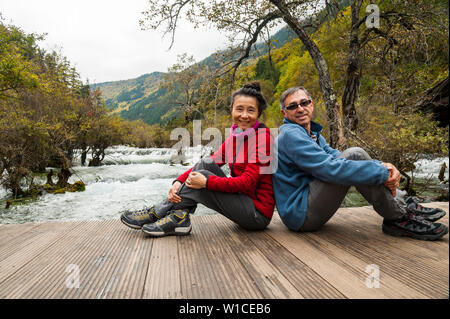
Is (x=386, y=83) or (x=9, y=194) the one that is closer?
(x=9, y=194)

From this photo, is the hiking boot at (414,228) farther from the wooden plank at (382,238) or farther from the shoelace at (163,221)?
the shoelace at (163,221)

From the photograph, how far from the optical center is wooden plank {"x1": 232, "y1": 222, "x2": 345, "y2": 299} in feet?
3.62

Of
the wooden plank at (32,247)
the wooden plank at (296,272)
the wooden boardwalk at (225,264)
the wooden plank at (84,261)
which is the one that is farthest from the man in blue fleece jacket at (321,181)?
the wooden plank at (32,247)

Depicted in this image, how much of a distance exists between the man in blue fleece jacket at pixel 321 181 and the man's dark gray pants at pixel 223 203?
0.69ft

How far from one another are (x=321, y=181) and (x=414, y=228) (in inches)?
27.5

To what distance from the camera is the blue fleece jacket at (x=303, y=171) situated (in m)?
1.46

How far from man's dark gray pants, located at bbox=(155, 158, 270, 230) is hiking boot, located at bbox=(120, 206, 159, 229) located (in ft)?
0.74

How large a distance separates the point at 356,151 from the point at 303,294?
0.95 metres

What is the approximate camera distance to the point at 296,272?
4.27 feet

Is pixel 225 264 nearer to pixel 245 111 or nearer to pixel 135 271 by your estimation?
pixel 135 271

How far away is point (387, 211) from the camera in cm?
165

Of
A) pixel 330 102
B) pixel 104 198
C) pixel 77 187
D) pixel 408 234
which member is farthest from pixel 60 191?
pixel 408 234
